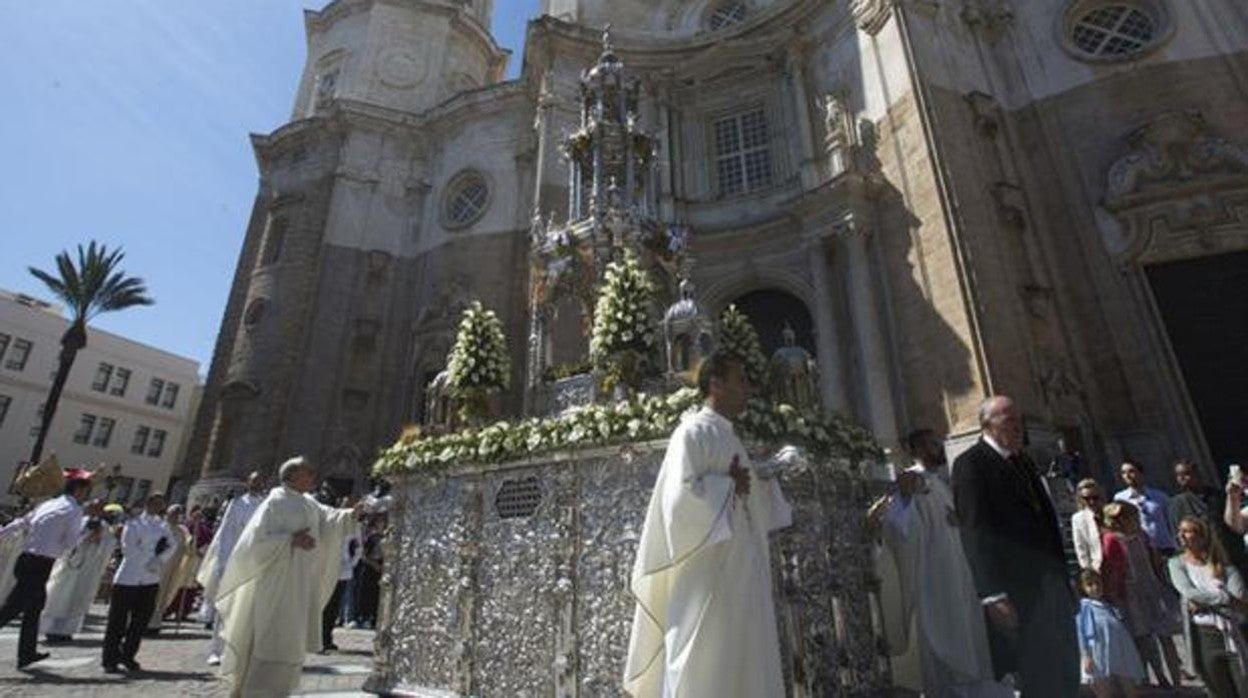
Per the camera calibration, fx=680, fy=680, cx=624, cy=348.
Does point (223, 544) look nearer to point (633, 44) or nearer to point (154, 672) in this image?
point (154, 672)

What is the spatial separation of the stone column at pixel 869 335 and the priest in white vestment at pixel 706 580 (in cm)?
1195

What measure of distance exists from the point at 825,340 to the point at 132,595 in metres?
14.4

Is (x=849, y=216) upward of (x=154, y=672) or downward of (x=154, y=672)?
upward

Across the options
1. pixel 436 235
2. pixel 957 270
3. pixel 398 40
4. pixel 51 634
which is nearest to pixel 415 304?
pixel 436 235

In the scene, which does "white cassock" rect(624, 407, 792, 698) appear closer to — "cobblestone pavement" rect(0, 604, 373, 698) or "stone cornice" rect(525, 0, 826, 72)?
"cobblestone pavement" rect(0, 604, 373, 698)

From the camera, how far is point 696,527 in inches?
147

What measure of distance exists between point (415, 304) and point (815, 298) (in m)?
14.0

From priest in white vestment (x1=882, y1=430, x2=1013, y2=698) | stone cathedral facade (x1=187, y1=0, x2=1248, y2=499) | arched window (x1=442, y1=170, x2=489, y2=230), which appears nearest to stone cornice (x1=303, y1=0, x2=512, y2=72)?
stone cathedral facade (x1=187, y1=0, x2=1248, y2=499)

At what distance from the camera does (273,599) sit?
18.9 feet

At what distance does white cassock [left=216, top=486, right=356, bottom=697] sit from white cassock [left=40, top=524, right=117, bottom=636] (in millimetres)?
6218

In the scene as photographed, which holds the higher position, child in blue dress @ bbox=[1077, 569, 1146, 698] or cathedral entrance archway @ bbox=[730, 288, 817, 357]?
cathedral entrance archway @ bbox=[730, 288, 817, 357]

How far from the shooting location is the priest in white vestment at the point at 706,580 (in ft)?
11.7

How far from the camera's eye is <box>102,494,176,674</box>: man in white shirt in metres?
7.27

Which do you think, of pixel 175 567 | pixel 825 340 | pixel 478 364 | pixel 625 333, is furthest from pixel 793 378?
pixel 175 567
